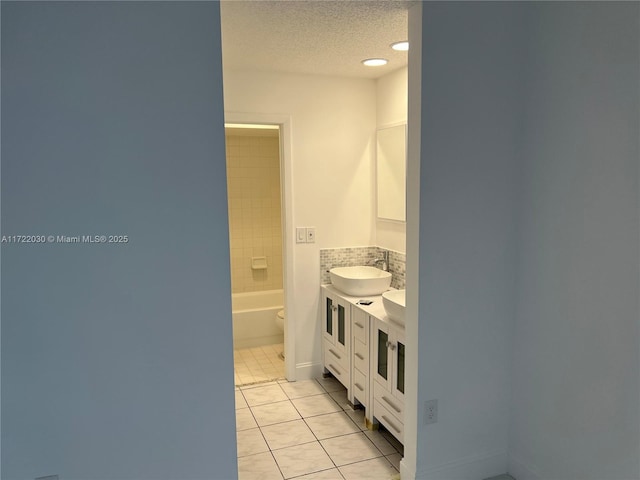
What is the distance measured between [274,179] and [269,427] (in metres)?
3.07

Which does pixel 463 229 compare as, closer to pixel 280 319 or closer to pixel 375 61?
pixel 375 61

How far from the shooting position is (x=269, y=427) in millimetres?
3055

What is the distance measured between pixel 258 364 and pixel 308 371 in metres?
0.59

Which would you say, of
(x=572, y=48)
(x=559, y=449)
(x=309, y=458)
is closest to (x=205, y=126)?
(x=572, y=48)

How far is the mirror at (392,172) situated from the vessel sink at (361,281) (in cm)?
45

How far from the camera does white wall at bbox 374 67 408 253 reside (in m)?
3.39

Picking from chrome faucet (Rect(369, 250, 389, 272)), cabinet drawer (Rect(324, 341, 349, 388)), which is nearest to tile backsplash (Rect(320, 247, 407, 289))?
chrome faucet (Rect(369, 250, 389, 272))

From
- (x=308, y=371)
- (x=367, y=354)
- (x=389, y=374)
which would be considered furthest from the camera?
(x=308, y=371)

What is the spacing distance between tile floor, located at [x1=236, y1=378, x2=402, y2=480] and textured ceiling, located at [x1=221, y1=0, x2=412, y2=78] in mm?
2386

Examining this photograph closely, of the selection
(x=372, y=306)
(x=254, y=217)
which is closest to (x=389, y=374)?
(x=372, y=306)

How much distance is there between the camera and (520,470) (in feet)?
8.01

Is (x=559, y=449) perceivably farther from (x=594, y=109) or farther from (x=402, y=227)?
(x=402, y=227)

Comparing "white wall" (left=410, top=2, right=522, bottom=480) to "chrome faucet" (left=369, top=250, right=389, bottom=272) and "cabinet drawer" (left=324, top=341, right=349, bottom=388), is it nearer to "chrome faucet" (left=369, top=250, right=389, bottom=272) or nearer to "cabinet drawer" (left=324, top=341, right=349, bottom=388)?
"cabinet drawer" (left=324, top=341, right=349, bottom=388)

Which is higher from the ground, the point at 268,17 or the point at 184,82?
the point at 268,17
